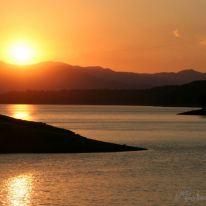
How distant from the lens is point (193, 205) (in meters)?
42.7

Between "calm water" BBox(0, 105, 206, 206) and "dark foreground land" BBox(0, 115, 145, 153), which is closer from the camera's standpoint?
"calm water" BBox(0, 105, 206, 206)

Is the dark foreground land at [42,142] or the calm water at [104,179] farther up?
the dark foreground land at [42,142]

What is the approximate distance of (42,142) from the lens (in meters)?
76.0

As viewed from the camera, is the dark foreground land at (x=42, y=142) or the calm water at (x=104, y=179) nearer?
the calm water at (x=104, y=179)

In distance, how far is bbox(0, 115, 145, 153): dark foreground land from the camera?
74500 mm

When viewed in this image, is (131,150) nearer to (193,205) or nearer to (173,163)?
(173,163)

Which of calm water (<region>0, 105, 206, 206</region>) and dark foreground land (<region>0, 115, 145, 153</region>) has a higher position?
dark foreground land (<region>0, 115, 145, 153</region>)

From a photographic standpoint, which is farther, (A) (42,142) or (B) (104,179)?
(A) (42,142)

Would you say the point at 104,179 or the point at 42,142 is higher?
the point at 42,142

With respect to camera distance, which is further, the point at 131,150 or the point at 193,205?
the point at 131,150

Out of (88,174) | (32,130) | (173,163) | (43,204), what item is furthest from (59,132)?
(43,204)

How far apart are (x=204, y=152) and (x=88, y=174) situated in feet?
A: 91.0

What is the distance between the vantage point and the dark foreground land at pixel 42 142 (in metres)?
74.5

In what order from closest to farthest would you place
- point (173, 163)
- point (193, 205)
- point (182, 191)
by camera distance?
1. point (193, 205)
2. point (182, 191)
3. point (173, 163)
